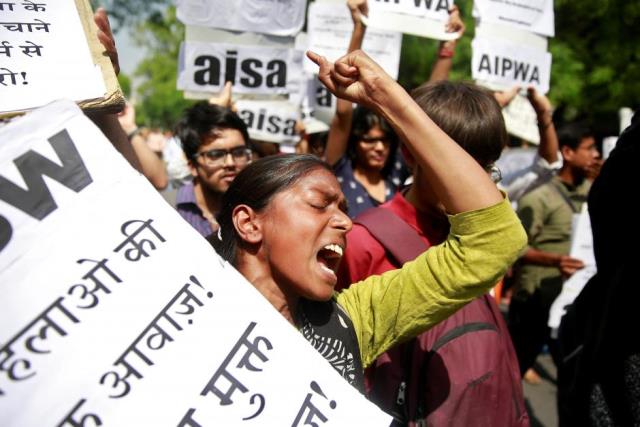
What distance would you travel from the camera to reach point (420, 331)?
5.54 feet

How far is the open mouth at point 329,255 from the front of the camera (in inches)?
62.6

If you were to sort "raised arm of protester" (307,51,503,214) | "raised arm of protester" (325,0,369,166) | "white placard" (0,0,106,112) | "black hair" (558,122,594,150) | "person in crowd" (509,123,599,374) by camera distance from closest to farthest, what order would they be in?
"white placard" (0,0,106,112), "raised arm of protester" (307,51,503,214), "raised arm of protester" (325,0,369,166), "person in crowd" (509,123,599,374), "black hair" (558,122,594,150)

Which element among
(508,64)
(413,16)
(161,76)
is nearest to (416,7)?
(413,16)

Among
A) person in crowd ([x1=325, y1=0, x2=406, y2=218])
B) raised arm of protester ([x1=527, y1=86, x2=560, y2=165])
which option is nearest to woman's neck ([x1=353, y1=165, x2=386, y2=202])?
person in crowd ([x1=325, y1=0, x2=406, y2=218])

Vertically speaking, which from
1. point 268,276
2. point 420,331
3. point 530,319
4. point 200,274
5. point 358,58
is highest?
point 358,58

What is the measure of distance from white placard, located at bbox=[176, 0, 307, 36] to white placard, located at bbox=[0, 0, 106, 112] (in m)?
2.19

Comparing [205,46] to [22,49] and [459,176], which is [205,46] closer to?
[22,49]

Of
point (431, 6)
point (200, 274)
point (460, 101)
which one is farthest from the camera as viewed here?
point (431, 6)

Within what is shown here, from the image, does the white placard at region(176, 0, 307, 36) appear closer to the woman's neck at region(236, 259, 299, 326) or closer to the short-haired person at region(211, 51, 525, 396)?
the short-haired person at region(211, 51, 525, 396)

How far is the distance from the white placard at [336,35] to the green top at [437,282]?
100 inches

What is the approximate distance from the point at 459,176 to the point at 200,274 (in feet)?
2.37

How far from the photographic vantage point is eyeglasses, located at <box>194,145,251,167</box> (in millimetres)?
2997

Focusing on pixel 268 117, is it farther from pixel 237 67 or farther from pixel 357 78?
pixel 357 78

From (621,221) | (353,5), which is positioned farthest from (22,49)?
(353,5)
